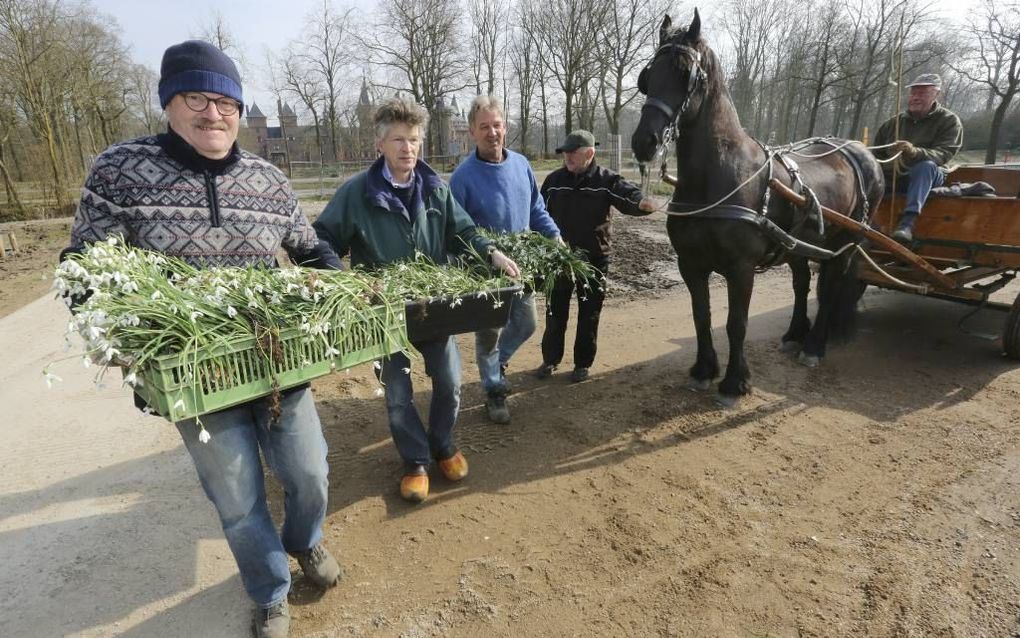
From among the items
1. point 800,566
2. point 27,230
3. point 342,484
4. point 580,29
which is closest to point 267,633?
point 342,484

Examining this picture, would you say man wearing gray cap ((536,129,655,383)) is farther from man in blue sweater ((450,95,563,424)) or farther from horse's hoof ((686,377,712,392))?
horse's hoof ((686,377,712,392))

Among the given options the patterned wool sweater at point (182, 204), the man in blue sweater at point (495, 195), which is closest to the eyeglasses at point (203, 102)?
the patterned wool sweater at point (182, 204)

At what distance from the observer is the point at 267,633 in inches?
81.2

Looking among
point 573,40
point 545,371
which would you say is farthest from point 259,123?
point 545,371

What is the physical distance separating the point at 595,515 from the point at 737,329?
188cm

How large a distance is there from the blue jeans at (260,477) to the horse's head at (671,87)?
2.46 m

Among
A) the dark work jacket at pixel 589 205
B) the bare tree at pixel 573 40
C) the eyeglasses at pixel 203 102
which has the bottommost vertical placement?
the dark work jacket at pixel 589 205

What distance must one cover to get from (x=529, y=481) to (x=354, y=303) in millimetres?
1695

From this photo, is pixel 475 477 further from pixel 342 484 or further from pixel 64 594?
pixel 64 594

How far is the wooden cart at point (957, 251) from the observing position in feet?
14.6

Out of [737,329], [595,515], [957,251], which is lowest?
[595,515]

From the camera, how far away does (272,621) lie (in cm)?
208

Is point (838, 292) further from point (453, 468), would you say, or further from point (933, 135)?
point (453, 468)

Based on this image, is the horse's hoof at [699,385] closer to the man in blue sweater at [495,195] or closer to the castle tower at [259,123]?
the man in blue sweater at [495,195]
